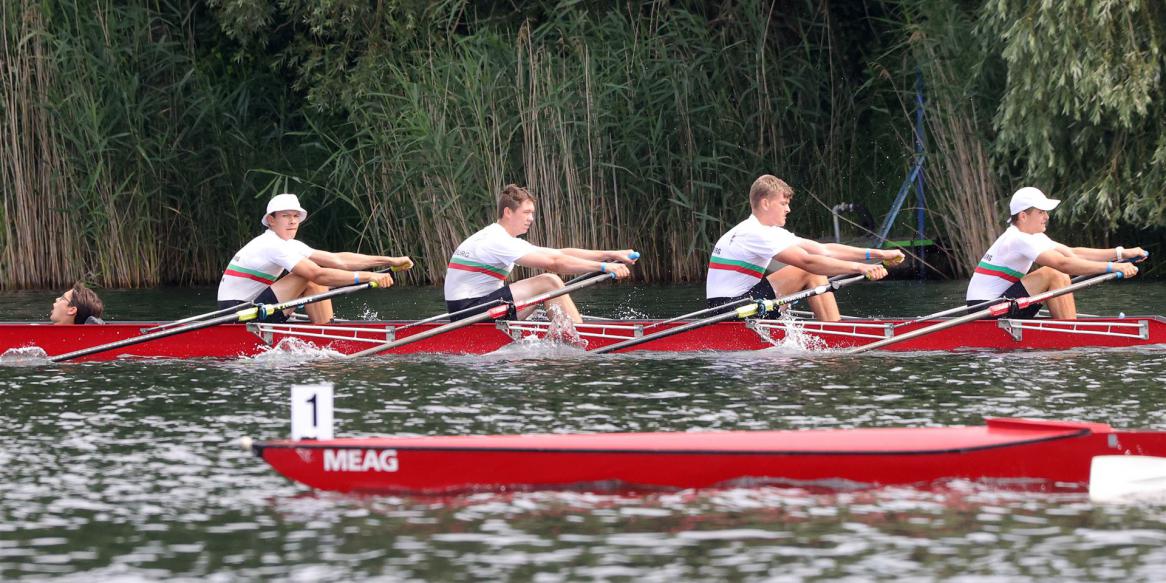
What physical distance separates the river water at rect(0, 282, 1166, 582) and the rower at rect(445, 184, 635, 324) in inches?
23.2

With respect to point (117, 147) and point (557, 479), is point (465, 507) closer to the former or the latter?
point (557, 479)

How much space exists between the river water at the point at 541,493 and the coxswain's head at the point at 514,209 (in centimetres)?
105

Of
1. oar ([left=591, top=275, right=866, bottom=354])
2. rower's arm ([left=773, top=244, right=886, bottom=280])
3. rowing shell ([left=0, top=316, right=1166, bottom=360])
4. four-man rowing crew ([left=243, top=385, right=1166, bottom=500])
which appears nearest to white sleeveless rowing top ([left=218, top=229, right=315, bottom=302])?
rowing shell ([left=0, top=316, right=1166, bottom=360])

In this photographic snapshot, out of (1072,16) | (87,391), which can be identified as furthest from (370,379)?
(1072,16)

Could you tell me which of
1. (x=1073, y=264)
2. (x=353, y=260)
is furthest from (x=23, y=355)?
(x=1073, y=264)

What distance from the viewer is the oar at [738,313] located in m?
13.1

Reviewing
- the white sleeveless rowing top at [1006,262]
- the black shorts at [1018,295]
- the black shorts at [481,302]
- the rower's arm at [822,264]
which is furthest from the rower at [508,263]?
the black shorts at [1018,295]

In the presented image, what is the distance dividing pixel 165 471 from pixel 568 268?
5814 mm

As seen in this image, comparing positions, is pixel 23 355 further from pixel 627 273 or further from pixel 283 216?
pixel 627 273

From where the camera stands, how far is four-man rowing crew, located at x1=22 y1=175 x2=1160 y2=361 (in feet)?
43.1

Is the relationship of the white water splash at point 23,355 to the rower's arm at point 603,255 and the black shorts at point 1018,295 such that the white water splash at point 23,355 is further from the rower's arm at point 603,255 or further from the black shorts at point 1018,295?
the black shorts at point 1018,295

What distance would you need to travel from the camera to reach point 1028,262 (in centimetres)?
1330

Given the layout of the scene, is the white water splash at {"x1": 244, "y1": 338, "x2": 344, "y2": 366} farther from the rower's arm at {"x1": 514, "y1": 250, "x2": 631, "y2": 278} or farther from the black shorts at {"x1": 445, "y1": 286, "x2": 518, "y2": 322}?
the rower's arm at {"x1": 514, "y1": 250, "x2": 631, "y2": 278}

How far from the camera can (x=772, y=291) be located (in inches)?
548
